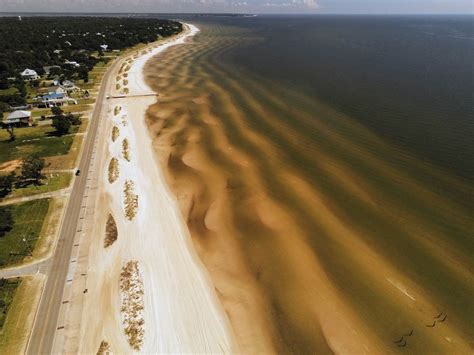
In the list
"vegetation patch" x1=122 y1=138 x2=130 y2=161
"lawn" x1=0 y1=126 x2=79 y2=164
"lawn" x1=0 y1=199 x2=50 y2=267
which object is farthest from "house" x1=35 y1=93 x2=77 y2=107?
"lawn" x1=0 y1=199 x2=50 y2=267

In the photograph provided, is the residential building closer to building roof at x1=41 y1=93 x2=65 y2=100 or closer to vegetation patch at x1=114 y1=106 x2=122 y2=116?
building roof at x1=41 y1=93 x2=65 y2=100

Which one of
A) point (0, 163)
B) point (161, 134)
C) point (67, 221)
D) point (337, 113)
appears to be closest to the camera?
point (67, 221)

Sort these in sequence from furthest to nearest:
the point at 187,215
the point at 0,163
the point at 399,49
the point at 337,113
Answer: the point at 399,49, the point at 337,113, the point at 0,163, the point at 187,215

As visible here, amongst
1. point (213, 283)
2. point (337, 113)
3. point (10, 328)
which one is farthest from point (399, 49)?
point (10, 328)

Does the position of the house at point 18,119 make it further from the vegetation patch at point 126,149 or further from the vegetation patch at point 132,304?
the vegetation patch at point 132,304

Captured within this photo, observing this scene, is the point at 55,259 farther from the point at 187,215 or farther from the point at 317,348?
the point at 317,348

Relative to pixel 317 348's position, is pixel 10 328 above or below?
above
